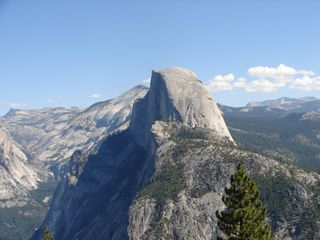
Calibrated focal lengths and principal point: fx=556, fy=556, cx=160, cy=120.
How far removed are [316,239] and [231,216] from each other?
11128cm

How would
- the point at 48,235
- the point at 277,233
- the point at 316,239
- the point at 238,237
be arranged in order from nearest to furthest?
1. the point at 238,237
2. the point at 48,235
3. the point at 316,239
4. the point at 277,233

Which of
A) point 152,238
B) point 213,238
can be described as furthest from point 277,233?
point 152,238

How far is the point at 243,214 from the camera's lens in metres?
77.7

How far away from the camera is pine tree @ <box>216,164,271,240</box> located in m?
77.8

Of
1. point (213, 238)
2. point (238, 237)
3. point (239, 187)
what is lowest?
point (213, 238)

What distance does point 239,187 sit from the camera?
79.2 metres

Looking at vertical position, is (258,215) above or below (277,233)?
above

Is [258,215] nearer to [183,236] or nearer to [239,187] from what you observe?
[239,187]

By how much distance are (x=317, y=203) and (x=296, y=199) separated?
329 inches

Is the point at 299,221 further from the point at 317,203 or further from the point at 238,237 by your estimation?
the point at 238,237

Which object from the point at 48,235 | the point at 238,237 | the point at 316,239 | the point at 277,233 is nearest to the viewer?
the point at 238,237

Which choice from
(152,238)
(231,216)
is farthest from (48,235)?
(152,238)

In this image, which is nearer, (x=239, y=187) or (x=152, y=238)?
(x=239, y=187)

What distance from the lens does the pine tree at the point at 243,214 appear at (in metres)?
77.8
